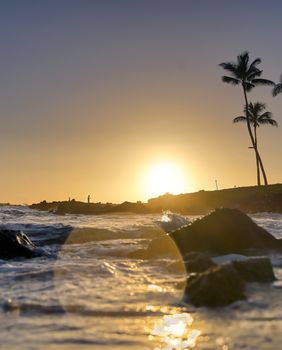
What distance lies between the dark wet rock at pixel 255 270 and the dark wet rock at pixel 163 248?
119 inches

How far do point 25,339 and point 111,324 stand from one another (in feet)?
2.42

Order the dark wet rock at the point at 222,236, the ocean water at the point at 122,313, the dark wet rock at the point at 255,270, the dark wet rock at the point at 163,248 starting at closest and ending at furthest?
the ocean water at the point at 122,313
the dark wet rock at the point at 255,270
the dark wet rock at the point at 222,236
the dark wet rock at the point at 163,248

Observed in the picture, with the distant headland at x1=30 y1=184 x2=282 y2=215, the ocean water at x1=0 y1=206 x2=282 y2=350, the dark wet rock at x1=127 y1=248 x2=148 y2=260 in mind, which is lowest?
the ocean water at x1=0 y1=206 x2=282 y2=350

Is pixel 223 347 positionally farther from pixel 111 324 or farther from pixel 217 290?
pixel 217 290

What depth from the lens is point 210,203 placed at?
3641 cm

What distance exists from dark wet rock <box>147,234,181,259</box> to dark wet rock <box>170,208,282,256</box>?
0.40 ft

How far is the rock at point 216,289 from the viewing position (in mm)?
4258

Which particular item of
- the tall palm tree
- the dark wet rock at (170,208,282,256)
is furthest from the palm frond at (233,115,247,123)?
the dark wet rock at (170,208,282,256)

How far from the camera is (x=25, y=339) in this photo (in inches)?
128

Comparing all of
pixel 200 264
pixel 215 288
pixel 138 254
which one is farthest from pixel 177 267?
pixel 215 288

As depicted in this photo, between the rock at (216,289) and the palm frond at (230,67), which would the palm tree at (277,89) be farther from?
the rock at (216,289)

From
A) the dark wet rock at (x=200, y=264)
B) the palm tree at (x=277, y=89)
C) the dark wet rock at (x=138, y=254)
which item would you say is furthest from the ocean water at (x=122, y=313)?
the palm tree at (x=277, y=89)

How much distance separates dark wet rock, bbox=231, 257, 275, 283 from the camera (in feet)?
17.8

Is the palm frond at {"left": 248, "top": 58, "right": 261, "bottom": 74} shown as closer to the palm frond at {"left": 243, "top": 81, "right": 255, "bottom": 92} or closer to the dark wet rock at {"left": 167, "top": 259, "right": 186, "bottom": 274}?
the palm frond at {"left": 243, "top": 81, "right": 255, "bottom": 92}
